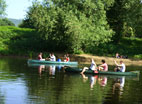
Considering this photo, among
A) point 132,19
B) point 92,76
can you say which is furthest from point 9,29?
point 92,76

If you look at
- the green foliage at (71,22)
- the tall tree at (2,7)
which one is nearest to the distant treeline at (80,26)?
the green foliage at (71,22)

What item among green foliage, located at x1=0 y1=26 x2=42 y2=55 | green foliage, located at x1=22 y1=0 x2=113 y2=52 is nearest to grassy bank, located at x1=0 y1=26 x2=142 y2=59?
green foliage, located at x1=0 y1=26 x2=42 y2=55

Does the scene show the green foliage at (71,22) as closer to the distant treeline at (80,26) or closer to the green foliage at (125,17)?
the distant treeline at (80,26)

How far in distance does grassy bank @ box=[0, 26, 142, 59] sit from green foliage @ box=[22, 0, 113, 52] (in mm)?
4391

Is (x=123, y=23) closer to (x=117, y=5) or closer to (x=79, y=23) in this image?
(x=117, y=5)

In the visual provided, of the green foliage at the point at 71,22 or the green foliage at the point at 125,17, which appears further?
the green foliage at the point at 125,17

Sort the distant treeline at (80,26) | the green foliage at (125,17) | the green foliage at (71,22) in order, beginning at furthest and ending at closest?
1. the green foliage at (125,17)
2. the distant treeline at (80,26)
3. the green foliage at (71,22)

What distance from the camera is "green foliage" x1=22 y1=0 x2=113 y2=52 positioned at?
176ft

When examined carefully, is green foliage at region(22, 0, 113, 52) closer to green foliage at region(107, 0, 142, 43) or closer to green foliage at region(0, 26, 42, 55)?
green foliage at region(0, 26, 42, 55)

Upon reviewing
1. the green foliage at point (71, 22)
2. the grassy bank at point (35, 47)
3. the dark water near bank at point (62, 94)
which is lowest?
the dark water near bank at point (62, 94)

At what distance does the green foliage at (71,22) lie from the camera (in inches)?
2110

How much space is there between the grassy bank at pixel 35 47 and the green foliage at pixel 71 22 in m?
4.39

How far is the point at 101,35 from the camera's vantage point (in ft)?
186

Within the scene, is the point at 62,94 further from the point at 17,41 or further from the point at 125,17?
the point at 17,41
